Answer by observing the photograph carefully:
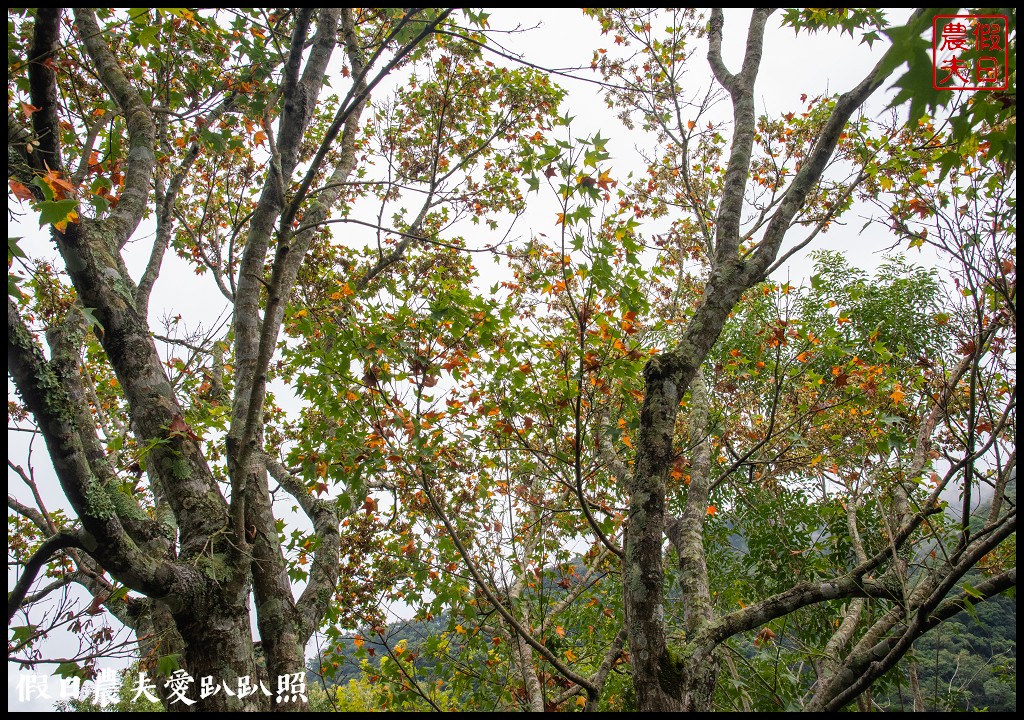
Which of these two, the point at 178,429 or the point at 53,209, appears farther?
the point at 178,429

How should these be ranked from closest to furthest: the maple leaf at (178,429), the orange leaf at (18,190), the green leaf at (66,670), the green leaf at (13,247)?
1. the green leaf at (13,247)
2. the orange leaf at (18,190)
3. the green leaf at (66,670)
4. the maple leaf at (178,429)

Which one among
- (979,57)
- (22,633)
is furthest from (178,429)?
(979,57)

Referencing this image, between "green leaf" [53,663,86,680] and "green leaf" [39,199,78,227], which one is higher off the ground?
"green leaf" [39,199,78,227]

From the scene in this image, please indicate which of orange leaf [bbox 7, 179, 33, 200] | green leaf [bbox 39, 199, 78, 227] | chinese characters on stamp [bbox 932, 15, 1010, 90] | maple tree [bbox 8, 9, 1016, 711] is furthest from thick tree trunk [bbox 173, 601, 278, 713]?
chinese characters on stamp [bbox 932, 15, 1010, 90]

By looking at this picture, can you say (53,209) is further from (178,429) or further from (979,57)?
(979,57)

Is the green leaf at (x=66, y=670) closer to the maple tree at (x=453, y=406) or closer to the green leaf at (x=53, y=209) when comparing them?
the maple tree at (x=453, y=406)

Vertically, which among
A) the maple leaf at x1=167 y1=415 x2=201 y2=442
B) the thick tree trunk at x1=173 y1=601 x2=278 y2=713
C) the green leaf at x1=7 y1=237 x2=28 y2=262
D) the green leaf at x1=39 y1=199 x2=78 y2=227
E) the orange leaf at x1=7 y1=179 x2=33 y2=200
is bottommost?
the thick tree trunk at x1=173 y1=601 x2=278 y2=713

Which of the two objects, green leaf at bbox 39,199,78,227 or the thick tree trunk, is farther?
the thick tree trunk

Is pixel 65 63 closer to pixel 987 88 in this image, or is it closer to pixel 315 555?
pixel 315 555

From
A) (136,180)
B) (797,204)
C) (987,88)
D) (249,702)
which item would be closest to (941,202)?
(797,204)

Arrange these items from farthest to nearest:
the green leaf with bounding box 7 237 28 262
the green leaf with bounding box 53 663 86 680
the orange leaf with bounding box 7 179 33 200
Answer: the green leaf with bounding box 53 663 86 680, the orange leaf with bounding box 7 179 33 200, the green leaf with bounding box 7 237 28 262

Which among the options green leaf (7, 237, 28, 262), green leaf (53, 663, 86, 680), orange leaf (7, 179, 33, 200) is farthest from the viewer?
green leaf (53, 663, 86, 680)

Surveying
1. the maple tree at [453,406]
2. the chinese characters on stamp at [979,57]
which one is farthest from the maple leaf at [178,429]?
the chinese characters on stamp at [979,57]

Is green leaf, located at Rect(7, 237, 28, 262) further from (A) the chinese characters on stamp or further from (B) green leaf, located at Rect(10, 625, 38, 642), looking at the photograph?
(A) the chinese characters on stamp
